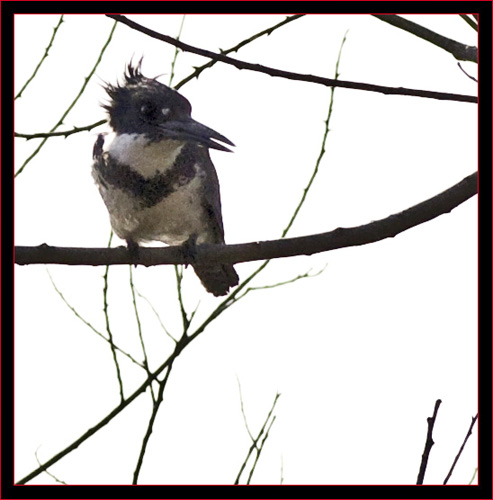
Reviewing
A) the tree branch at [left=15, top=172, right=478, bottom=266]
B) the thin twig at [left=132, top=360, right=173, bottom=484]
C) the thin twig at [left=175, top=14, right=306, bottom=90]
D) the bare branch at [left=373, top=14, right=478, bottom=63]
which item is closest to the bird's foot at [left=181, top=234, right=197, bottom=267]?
the tree branch at [left=15, top=172, right=478, bottom=266]

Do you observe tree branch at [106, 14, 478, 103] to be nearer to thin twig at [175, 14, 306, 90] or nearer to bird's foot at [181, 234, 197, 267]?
thin twig at [175, 14, 306, 90]

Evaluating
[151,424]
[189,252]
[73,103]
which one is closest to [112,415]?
[151,424]

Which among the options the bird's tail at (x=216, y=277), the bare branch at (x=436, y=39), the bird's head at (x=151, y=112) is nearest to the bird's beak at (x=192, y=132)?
the bird's head at (x=151, y=112)

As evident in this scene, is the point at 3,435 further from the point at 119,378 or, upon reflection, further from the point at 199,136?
the point at 199,136

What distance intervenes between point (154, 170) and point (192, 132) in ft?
0.95

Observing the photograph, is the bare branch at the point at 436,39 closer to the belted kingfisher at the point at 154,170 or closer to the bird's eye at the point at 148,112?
the belted kingfisher at the point at 154,170

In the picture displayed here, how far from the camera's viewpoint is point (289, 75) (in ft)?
8.41

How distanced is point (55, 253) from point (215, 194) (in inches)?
60.6

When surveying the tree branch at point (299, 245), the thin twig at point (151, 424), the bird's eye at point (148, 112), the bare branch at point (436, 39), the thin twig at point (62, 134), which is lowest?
the thin twig at point (151, 424)

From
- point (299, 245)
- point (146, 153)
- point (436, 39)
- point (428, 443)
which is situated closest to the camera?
point (428, 443)

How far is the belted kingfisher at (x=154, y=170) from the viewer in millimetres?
3990

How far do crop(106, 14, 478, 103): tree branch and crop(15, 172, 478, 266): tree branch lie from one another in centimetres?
26

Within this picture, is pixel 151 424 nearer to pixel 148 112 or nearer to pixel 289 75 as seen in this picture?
pixel 289 75

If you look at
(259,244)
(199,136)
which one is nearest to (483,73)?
(259,244)
